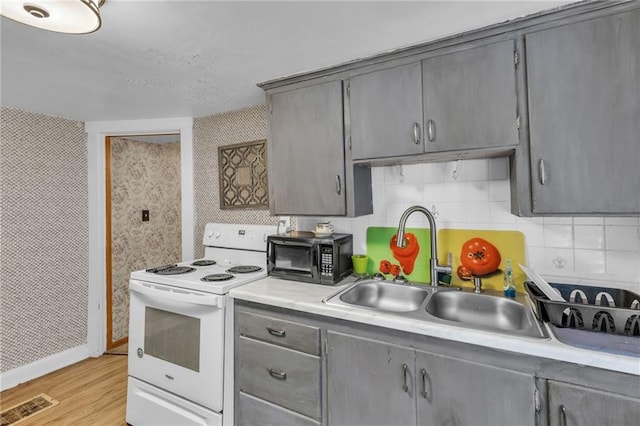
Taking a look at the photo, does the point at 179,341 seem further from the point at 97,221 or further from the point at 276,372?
the point at 97,221

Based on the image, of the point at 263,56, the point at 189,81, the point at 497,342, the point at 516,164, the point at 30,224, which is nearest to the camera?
the point at 497,342

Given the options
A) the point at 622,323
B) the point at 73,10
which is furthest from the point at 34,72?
the point at 622,323

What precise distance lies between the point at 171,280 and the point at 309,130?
126 centimetres

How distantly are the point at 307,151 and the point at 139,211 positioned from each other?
251 centimetres

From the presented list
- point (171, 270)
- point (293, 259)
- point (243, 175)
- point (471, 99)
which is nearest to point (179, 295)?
point (171, 270)

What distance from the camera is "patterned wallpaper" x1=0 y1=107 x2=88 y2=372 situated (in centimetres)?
243

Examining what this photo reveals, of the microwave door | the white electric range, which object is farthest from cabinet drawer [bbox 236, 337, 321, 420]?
the microwave door

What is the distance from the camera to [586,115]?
4.07ft

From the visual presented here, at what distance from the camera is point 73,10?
1005 millimetres

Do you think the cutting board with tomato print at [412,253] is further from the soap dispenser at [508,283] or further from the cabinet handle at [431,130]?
the cabinet handle at [431,130]

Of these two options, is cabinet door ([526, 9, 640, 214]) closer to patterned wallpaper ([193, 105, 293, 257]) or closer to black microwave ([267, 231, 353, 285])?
black microwave ([267, 231, 353, 285])

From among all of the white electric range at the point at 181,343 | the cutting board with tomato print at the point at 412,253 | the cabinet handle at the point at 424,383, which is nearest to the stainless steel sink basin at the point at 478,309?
the cutting board with tomato print at the point at 412,253

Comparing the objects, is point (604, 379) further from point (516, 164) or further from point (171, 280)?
point (171, 280)

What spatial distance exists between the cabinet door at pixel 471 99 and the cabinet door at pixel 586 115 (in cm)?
9
